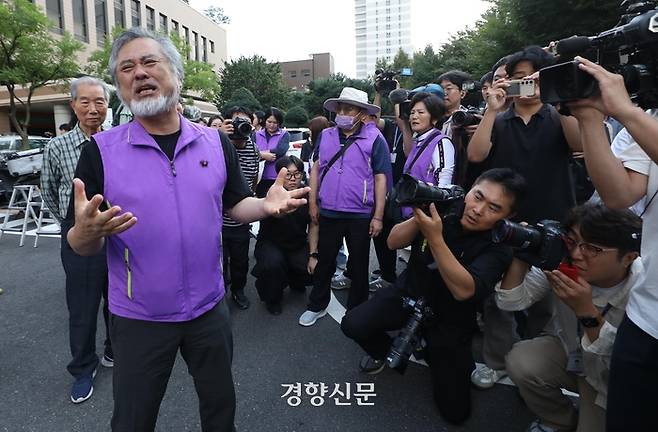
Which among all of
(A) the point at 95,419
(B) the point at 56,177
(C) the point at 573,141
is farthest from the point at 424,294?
(B) the point at 56,177

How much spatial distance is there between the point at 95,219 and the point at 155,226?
0.88 ft

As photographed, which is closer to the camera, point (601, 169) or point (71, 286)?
point (601, 169)

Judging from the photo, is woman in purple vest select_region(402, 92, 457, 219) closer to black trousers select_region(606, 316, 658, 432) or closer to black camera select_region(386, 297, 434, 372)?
black camera select_region(386, 297, 434, 372)

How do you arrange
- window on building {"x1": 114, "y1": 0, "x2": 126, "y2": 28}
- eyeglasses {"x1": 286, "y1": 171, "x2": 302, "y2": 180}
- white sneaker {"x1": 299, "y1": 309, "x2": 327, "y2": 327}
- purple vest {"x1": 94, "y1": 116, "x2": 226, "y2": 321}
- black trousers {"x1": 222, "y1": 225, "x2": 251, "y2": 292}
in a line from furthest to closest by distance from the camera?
1. window on building {"x1": 114, "y1": 0, "x2": 126, "y2": 28}
2. black trousers {"x1": 222, "y1": 225, "x2": 251, "y2": 292}
3. eyeglasses {"x1": 286, "y1": 171, "x2": 302, "y2": 180}
4. white sneaker {"x1": 299, "y1": 309, "x2": 327, "y2": 327}
5. purple vest {"x1": 94, "y1": 116, "x2": 226, "y2": 321}

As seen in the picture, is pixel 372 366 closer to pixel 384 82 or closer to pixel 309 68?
pixel 384 82

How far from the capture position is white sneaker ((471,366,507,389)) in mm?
2616

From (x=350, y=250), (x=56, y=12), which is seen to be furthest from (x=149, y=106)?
(x=56, y=12)

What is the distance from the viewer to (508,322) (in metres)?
2.68

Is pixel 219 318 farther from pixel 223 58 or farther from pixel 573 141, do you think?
pixel 223 58

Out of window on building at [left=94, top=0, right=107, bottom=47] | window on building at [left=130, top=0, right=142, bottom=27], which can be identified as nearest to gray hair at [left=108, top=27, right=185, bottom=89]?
window on building at [left=94, top=0, right=107, bottom=47]

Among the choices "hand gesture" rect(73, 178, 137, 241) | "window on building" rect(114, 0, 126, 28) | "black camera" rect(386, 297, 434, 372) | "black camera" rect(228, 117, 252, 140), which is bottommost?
"black camera" rect(386, 297, 434, 372)

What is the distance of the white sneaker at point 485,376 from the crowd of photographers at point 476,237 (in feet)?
0.04

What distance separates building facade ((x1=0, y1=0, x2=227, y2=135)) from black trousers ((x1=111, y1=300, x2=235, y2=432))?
1752cm

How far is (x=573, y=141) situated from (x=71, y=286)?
313cm
